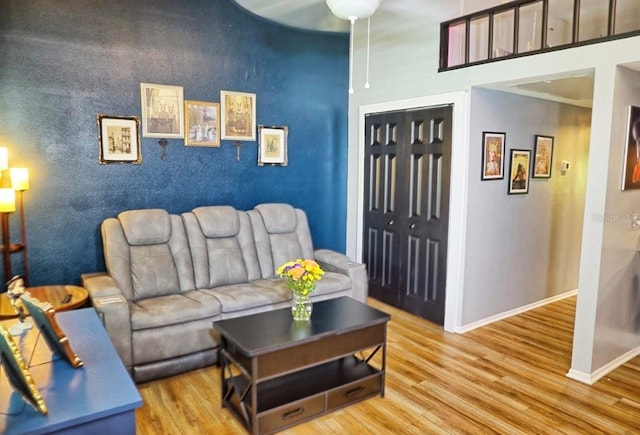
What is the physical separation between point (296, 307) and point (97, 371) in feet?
4.39

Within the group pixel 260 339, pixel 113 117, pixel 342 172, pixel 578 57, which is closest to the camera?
pixel 260 339

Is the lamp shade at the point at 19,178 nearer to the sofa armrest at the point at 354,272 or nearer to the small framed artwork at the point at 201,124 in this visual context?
the small framed artwork at the point at 201,124

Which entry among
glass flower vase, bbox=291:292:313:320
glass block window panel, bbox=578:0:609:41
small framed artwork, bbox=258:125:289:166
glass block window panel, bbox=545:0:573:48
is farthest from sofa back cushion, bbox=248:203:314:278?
glass block window panel, bbox=578:0:609:41

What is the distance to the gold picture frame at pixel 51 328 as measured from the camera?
1.58 meters

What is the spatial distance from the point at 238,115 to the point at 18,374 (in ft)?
11.3

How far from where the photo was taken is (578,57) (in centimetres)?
306

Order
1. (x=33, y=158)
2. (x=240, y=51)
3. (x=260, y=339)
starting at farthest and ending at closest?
(x=240, y=51)
(x=33, y=158)
(x=260, y=339)

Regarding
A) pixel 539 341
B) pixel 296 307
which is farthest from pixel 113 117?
pixel 539 341

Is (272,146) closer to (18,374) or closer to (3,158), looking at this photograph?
(3,158)

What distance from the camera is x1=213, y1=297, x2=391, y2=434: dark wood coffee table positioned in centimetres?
244

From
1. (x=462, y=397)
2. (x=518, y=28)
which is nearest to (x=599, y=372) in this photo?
(x=462, y=397)

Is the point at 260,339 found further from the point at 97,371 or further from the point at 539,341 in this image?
the point at 539,341

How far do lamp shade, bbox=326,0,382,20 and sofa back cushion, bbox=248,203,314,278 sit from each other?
1.85m

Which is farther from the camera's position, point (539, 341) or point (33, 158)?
point (539, 341)
